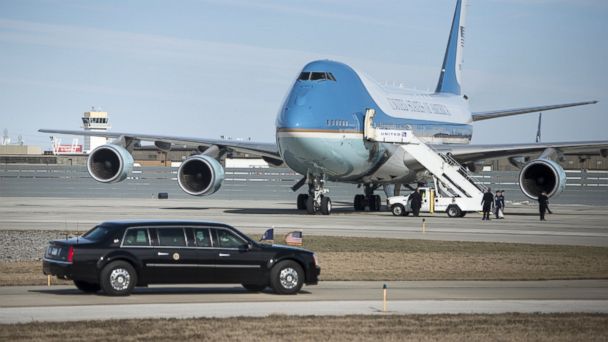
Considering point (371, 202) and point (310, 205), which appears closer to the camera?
point (310, 205)

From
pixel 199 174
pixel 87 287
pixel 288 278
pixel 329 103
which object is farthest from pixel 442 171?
pixel 87 287

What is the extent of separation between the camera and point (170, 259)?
21.2m

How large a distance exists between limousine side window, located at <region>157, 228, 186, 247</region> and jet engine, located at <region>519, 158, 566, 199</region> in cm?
3026

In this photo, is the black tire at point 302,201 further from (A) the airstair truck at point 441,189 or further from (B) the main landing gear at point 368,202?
(A) the airstair truck at point 441,189

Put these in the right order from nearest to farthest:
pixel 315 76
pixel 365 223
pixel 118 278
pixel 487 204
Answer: pixel 118 278, pixel 365 223, pixel 315 76, pixel 487 204

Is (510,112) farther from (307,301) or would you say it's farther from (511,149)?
(307,301)

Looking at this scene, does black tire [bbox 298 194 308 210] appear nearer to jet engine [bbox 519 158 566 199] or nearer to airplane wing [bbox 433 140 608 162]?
airplane wing [bbox 433 140 608 162]

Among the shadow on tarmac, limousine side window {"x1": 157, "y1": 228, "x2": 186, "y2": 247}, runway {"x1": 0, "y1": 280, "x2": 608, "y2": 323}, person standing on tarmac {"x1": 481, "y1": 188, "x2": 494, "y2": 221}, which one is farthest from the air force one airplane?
limousine side window {"x1": 157, "y1": 228, "x2": 186, "y2": 247}

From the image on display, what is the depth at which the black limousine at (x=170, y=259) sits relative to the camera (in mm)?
20734

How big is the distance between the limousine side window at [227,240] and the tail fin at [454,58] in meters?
46.4

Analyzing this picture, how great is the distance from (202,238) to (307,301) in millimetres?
2408

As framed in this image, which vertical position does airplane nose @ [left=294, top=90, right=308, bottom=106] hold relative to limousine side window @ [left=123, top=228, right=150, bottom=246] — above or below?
above

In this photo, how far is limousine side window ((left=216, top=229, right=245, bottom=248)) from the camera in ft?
71.6

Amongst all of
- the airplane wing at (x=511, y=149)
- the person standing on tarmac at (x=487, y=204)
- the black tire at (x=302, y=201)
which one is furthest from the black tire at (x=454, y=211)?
the black tire at (x=302, y=201)
